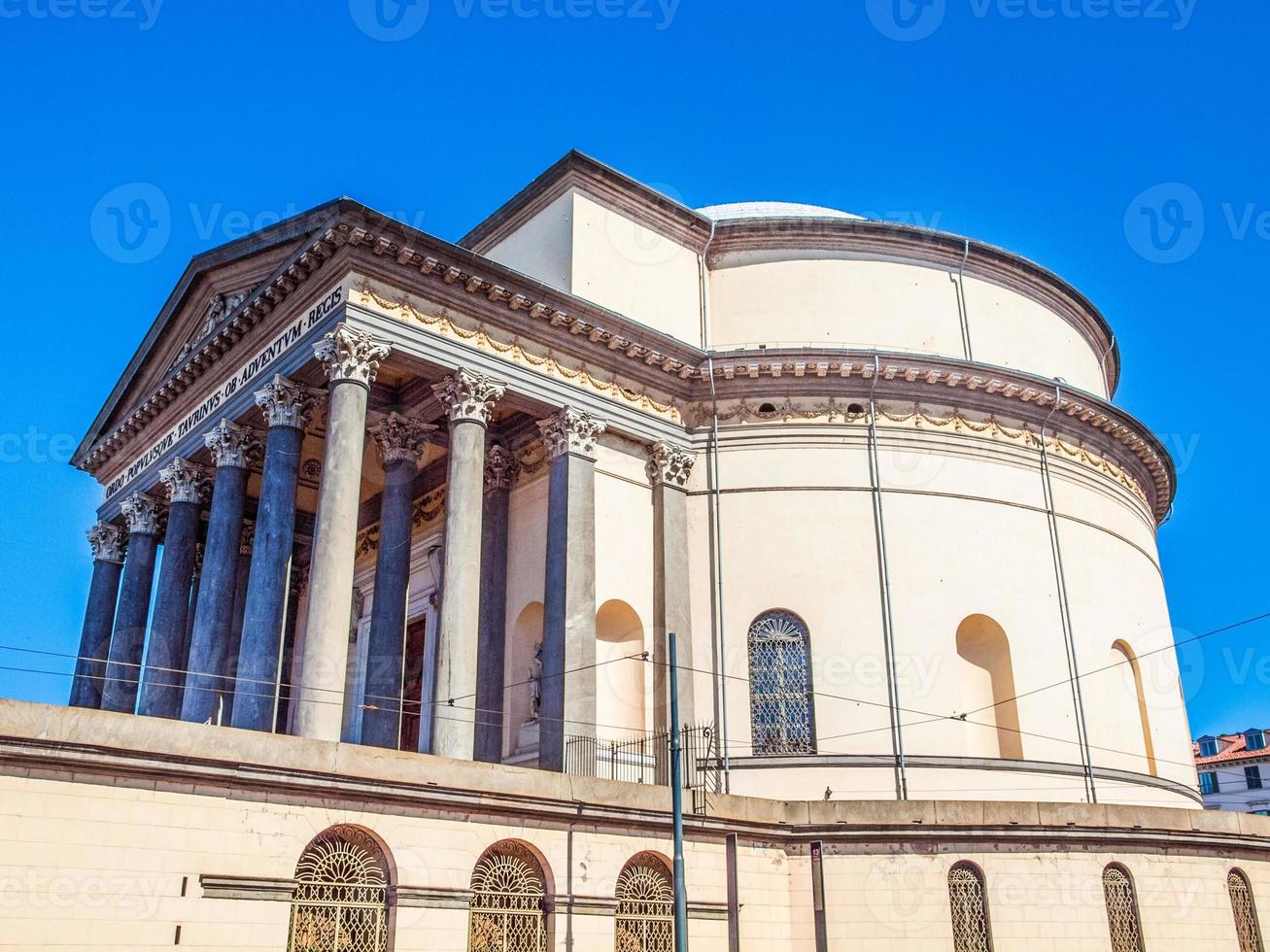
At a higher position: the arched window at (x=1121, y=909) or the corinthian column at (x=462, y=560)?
the corinthian column at (x=462, y=560)

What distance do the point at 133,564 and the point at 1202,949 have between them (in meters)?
22.3

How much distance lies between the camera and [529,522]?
24.0 metres

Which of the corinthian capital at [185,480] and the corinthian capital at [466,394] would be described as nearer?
the corinthian capital at [466,394]

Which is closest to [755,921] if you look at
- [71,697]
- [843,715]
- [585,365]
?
[843,715]

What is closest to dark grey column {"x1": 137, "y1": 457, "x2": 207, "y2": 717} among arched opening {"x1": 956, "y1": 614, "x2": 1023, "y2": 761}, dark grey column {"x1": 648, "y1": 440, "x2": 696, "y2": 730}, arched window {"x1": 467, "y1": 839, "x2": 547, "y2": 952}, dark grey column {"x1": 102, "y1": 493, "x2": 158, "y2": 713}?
dark grey column {"x1": 102, "y1": 493, "x2": 158, "y2": 713}

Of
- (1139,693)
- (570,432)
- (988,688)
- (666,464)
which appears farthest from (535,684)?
(1139,693)

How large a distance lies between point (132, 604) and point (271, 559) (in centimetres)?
843

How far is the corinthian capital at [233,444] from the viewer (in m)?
22.9

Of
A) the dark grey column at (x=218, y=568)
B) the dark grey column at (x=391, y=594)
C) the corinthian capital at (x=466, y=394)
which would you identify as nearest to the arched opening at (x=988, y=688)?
the corinthian capital at (x=466, y=394)

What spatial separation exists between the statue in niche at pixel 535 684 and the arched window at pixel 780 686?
4022mm

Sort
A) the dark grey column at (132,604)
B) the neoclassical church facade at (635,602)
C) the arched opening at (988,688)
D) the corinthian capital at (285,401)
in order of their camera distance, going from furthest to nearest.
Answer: the dark grey column at (132,604) → the arched opening at (988,688) → the corinthian capital at (285,401) → the neoclassical church facade at (635,602)

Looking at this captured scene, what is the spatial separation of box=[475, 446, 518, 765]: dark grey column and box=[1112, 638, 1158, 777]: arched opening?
13.1 meters

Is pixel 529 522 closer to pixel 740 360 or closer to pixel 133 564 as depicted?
pixel 740 360

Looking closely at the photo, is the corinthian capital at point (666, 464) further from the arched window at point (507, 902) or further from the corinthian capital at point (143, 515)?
the corinthian capital at point (143, 515)
